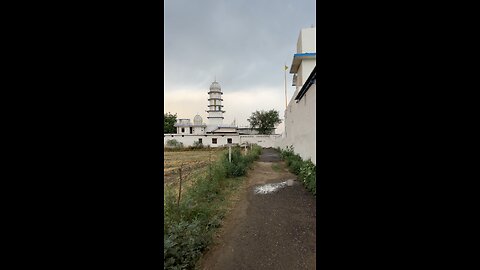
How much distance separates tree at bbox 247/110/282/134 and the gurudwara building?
1.77 m

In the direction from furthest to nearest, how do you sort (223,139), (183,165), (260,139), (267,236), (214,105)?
1. (214,105)
2. (260,139)
3. (223,139)
4. (183,165)
5. (267,236)

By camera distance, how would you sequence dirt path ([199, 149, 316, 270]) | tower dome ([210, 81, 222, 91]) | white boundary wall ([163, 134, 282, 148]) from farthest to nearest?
tower dome ([210, 81, 222, 91]), white boundary wall ([163, 134, 282, 148]), dirt path ([199, 149, 316, 270])

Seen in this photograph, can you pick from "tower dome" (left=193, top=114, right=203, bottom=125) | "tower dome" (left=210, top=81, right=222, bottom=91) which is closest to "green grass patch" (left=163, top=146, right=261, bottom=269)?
"tower dome" (left=193, top=114, right=203, bottom=125)

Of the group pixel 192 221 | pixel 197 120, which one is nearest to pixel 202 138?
pixel 197 120

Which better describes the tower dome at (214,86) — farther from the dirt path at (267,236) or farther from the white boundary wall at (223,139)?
the dirt path at (267,236)

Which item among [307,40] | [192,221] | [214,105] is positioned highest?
[214,105]

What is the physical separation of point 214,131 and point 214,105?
23.8ft

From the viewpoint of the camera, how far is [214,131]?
39344mm

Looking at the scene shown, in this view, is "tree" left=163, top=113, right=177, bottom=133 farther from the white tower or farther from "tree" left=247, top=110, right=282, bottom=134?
"tree" left=247, top=110, right=282, bottom=134

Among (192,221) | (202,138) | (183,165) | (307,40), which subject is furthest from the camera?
(202,138)

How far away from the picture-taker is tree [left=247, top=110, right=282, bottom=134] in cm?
3728

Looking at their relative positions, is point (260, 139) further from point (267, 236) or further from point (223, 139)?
point (267, 236)
